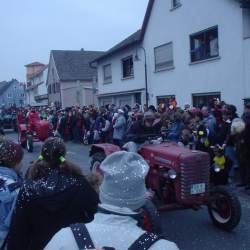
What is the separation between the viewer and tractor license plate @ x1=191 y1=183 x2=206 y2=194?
19.0 ft

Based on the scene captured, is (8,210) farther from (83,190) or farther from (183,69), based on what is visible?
(183,69)

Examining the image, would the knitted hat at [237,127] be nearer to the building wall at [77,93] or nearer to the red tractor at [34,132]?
the red tractor at [34,132]

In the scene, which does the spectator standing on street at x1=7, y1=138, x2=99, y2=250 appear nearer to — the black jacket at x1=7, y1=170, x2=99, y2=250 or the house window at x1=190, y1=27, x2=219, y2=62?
the black jacket at x1=7, y1=170, x2=99, y2=250

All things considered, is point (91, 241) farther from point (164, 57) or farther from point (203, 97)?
point (164, 57)

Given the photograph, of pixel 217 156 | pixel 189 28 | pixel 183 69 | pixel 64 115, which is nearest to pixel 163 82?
pixel 183 69

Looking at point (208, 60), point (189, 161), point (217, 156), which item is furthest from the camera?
point (208, 60)

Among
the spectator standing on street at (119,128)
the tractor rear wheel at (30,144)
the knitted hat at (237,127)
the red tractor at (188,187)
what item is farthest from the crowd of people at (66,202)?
the tractor rear wheel at (30,144)

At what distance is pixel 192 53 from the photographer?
17.1 metres

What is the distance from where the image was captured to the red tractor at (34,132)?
16.7 meters

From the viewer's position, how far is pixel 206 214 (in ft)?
22.5

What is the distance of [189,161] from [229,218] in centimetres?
98

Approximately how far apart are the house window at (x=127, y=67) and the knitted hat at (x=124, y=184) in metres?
20.7

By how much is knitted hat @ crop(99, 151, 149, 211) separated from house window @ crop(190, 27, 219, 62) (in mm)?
14152

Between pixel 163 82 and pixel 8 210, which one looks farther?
pixel 163 82
